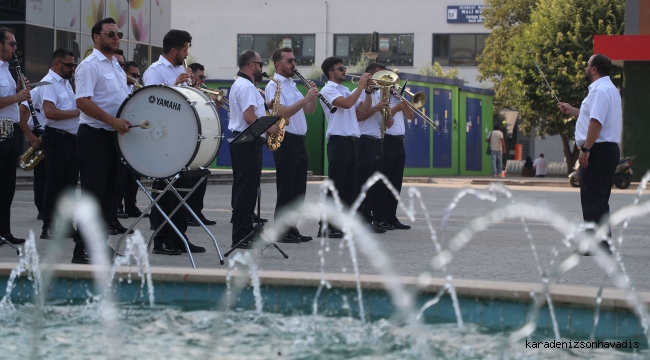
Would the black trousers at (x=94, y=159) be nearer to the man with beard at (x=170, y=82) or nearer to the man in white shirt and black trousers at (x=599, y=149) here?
the man with beard at (x=170, y=82)

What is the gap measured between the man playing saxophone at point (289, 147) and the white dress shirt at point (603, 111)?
2.46 m

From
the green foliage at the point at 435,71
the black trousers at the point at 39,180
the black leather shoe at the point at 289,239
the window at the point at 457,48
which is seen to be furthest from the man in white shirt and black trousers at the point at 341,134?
the window at the point at 457,48

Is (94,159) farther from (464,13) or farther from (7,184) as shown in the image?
(464,13)

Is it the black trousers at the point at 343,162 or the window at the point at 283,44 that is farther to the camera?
the window at the point at 283,44

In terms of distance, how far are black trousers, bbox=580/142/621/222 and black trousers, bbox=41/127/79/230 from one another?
475cm

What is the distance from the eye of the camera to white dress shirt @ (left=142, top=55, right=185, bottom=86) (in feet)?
27.3

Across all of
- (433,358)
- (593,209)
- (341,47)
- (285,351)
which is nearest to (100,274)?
(285,351)

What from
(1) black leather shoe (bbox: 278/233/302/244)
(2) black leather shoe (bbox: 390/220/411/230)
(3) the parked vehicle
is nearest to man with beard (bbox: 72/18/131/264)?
(1) black leather shoe (bbox: 278/233/302/244)

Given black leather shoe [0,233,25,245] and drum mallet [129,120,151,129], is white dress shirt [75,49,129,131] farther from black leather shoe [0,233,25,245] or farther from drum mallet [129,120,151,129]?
black leather shoe [0,233,25,245]

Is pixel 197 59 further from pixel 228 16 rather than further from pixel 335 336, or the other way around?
pixel 335 336

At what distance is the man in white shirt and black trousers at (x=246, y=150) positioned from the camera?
840cm

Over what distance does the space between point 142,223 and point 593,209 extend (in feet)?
17.0

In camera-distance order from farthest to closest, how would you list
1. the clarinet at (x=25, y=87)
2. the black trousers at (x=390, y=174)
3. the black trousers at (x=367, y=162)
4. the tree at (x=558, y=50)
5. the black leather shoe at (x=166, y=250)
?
the tree at (x=558, y=50) < the black trousers at (x=390, y=174) < the black trousers at (x=367, y=162) < the clarinet at (x=25, y=87) < the black leather shoe at (x=166, y=250)

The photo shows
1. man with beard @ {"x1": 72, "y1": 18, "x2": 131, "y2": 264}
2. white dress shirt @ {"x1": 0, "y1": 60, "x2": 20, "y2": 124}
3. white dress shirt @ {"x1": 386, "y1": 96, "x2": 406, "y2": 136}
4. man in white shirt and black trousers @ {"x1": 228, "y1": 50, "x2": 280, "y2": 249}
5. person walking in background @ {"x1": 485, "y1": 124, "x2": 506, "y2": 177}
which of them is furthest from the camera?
person walking in background @ {"x1": 485, "y1": 124, "x2": 506, "y2": 177}
